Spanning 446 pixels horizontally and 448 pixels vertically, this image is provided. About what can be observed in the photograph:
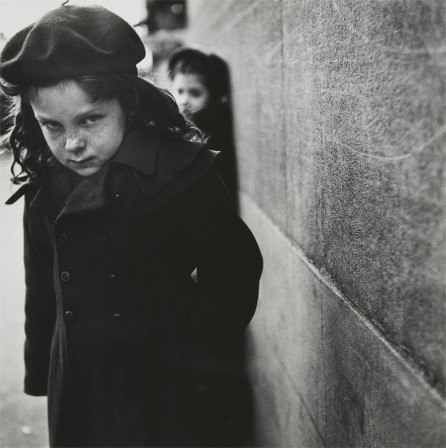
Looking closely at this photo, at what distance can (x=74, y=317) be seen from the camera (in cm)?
237

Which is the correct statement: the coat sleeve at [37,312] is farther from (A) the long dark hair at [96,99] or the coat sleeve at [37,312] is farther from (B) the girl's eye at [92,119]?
(B) the girl's eye at [92,119]

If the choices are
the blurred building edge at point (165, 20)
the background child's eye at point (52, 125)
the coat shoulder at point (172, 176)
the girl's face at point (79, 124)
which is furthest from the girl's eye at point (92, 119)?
the blurred building edge at point (165, 20)

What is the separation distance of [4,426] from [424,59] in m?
3.95

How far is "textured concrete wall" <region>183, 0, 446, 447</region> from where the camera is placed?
4.79 ft

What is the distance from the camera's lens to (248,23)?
4188 millimetres

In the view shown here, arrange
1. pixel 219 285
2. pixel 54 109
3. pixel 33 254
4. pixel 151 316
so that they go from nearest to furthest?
pixel 54 109, pixel 219 285, pixel 151 316, pixel 33 254

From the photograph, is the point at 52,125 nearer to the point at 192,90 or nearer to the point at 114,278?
the point at 114,278

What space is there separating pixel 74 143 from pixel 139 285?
62cm

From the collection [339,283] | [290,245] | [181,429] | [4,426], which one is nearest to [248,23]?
[290,245]

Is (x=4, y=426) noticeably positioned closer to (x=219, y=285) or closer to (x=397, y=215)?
(x=219, y=285)

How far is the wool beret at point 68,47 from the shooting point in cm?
205

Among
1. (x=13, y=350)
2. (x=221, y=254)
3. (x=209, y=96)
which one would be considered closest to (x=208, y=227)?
(x=221, y=254)

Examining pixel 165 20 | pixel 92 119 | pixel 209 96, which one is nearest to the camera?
pixel 92 119

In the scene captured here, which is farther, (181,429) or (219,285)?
(181,429)
